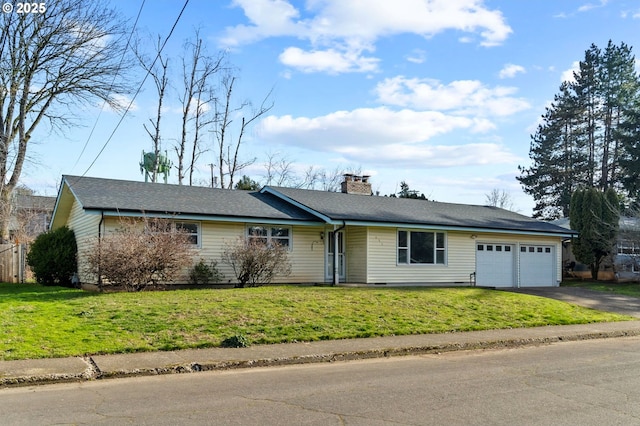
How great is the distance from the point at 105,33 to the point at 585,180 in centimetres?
4222

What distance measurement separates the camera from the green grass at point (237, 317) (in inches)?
428

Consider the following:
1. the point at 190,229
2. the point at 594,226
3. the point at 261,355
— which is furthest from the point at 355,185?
the point at 261,355

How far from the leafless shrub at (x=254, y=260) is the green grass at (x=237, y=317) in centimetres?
226

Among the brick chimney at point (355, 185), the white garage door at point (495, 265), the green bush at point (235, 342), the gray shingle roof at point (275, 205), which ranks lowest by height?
the green bush at point (235, 342)

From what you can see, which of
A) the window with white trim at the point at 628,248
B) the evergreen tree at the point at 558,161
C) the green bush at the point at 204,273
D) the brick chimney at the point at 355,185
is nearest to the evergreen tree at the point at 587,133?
the evergreen tree at the point at 558,161

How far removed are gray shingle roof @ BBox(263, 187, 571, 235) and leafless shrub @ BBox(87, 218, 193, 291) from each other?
21.3 ft

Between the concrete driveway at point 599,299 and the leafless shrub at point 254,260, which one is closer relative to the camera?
the leafless shrub at point 254,260

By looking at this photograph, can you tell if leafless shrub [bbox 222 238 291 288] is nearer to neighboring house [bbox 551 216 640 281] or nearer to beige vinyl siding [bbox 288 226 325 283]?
beige vinyl siding [bbox 288 226 325 283]

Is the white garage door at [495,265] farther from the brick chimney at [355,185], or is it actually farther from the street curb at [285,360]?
Result: the street curb at [285,360]

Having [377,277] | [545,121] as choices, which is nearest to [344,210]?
[377,277]

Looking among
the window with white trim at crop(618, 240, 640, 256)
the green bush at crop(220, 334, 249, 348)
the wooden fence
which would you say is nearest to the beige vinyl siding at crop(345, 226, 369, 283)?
the green bush at crop(220, 334, 249, 348)

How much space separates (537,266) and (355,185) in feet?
32.4

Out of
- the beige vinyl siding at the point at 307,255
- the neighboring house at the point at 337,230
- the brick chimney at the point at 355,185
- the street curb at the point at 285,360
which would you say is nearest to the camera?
the street curb at the point at 285,360

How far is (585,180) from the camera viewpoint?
2064 inches
